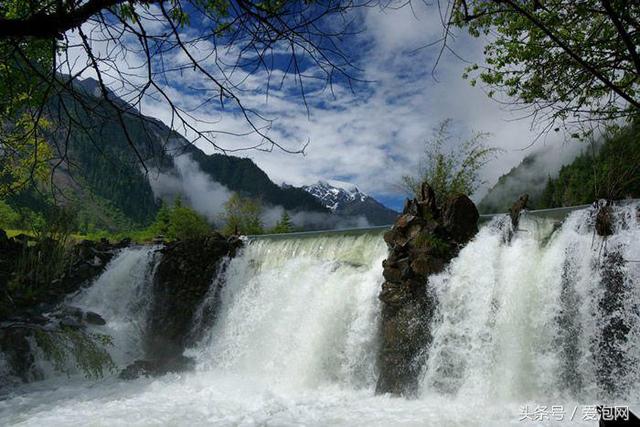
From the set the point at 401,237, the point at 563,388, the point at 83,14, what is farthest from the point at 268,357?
the point at 83,14

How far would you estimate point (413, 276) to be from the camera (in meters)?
9.17

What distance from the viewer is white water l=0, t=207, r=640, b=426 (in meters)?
7.03

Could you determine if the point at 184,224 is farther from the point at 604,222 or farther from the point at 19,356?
the point at 604,222

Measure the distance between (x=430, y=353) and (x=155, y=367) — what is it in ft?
22.2

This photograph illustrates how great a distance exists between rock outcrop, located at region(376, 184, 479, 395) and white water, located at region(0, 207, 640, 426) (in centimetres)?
27

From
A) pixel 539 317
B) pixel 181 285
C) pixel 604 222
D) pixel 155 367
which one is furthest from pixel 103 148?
pixel 181 285

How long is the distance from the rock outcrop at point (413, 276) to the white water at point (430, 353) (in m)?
0.27

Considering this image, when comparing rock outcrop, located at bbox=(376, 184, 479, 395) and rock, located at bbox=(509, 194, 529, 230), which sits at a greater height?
rock, located at bbox=(509, 194, 529, 230)

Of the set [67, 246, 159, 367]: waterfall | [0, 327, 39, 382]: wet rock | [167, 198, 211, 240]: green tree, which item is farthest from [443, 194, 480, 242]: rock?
[167, 198, 211, 240]: green tree

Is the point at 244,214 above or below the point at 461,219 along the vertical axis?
above

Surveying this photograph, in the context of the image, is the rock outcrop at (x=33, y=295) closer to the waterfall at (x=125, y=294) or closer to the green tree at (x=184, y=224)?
the waterfall at (x=125, y=294)

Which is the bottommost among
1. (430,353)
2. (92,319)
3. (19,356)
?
(19,356)

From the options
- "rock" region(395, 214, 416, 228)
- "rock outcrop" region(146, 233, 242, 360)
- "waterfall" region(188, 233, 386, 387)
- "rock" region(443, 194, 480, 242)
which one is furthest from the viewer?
"rock outcrop" region(146, 233, 242, 360)

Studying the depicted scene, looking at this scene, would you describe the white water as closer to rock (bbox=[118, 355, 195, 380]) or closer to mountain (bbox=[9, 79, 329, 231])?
rock (bbox=[118, 355, 195, 380])
